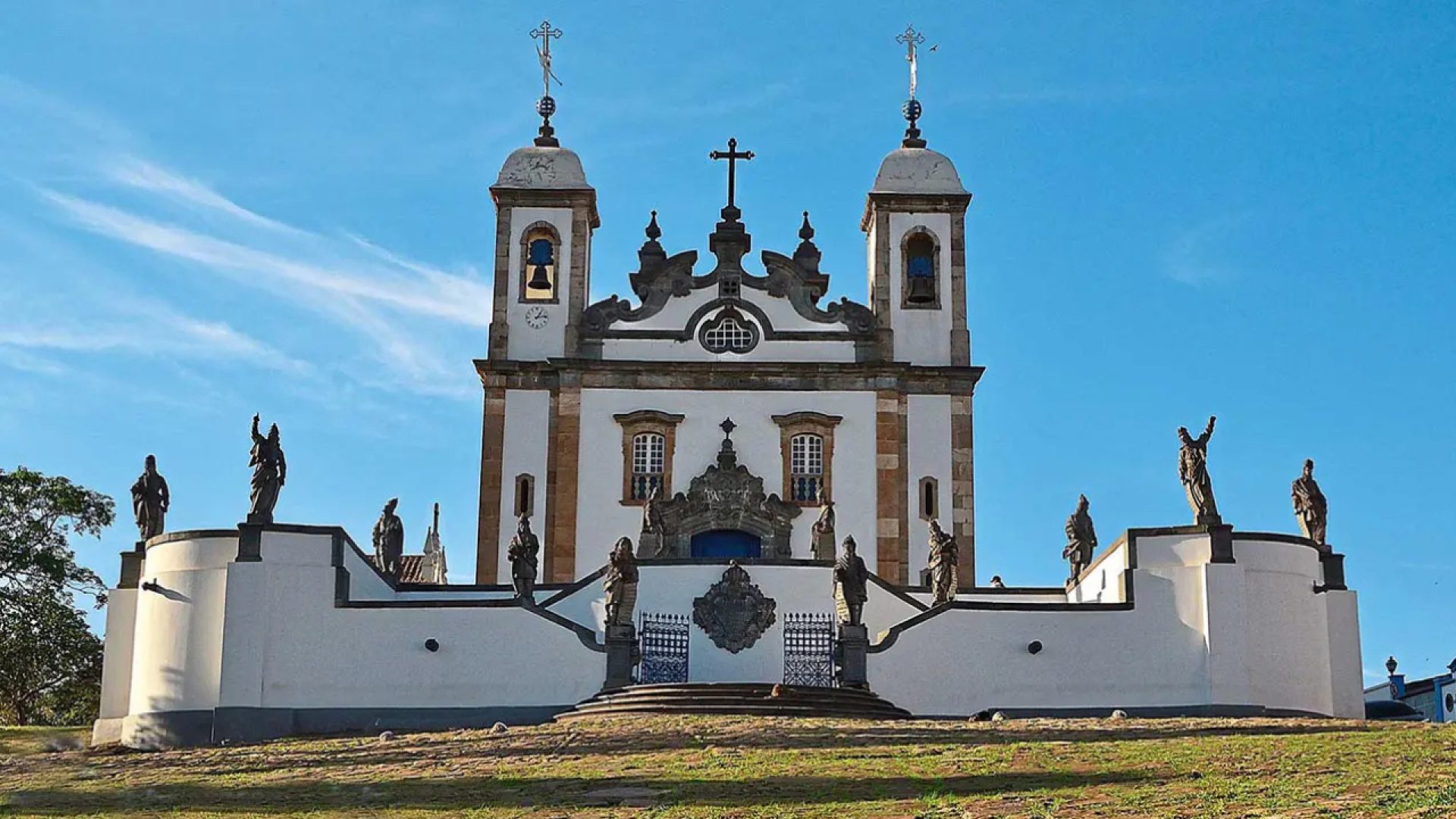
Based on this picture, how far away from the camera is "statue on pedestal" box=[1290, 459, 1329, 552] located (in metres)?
30.5

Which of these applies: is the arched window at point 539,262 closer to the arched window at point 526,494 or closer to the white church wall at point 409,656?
the arched window at point 526,494

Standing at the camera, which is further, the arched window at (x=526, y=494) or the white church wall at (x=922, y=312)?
the white church wall at (x=922, y=312)

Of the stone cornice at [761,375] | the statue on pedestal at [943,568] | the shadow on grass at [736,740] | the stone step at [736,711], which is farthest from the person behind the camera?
the stone cornice at [761,375]

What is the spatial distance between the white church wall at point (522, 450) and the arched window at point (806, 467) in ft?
15.4

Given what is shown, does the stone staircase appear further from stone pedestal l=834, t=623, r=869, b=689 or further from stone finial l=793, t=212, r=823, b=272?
stone finial l=793, t=212, r=823, b=272

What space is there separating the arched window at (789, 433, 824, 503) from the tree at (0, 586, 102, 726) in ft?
43.3

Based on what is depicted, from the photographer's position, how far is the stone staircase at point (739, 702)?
25.7 m

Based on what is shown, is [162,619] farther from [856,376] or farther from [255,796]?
[856,376]

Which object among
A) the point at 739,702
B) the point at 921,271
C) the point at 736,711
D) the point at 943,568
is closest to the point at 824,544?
the point at 943,568

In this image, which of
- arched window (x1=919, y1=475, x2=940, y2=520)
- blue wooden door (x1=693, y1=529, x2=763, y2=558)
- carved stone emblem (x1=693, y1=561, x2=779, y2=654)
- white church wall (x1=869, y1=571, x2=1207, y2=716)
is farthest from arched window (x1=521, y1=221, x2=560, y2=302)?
white church wall (x1=869, y1=571, x2=1207, y2=716)

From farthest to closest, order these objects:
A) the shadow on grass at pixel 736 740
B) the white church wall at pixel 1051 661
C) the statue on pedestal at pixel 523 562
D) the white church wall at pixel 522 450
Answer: the white church wall at pixel 522 450, the statue on pedestal at pixel 523 562, the white church wall at pixel 1051 661, the shadow on grass at pixel 736 740

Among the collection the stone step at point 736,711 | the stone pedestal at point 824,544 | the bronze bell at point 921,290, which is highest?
the bronze bell at point 921,290

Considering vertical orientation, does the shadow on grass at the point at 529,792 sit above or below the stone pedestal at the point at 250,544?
below

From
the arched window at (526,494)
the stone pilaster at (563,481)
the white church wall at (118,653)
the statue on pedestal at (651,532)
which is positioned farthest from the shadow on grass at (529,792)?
the arched window at (526,494)
